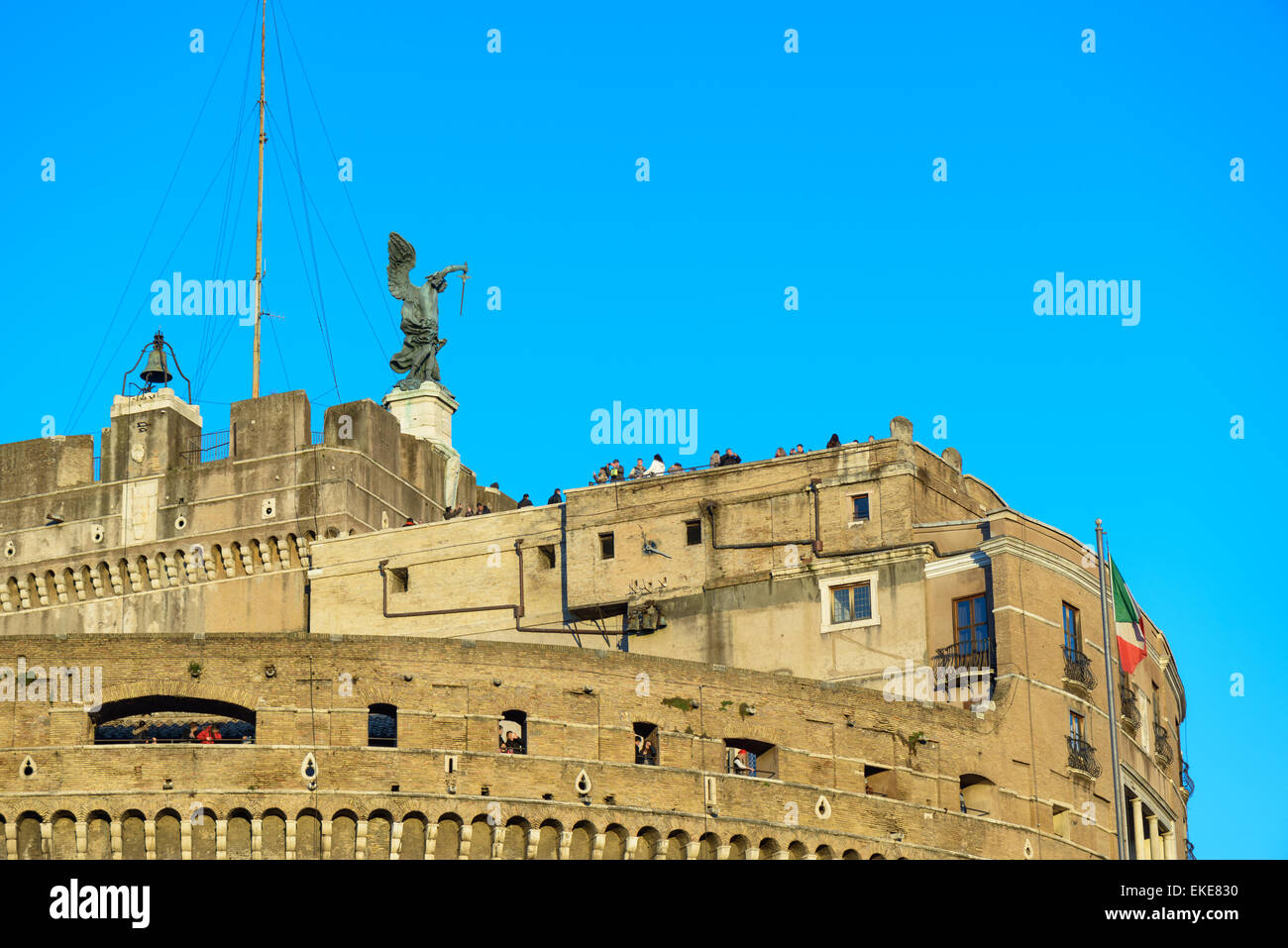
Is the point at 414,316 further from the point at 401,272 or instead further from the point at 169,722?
the point at 169,722

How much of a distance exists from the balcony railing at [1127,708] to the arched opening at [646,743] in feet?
53.8

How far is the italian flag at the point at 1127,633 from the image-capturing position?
71312 mm

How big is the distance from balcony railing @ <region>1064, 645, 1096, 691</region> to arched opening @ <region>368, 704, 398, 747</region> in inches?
790

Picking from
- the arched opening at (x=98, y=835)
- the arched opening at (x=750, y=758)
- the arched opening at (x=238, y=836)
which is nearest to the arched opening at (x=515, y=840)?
the arched opening at (x=238, y=836)

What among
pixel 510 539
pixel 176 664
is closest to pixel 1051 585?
pixel 510 539

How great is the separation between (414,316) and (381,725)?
31218 mm

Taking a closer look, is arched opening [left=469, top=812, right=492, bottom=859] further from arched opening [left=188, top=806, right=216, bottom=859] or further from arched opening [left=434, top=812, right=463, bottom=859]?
arched opening [left=188, top=806, right=216, bottom=859]

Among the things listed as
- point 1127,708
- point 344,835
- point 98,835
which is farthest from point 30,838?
point 1127,708

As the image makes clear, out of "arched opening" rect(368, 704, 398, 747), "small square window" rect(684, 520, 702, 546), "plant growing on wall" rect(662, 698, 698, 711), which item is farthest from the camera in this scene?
"small square window" rect(684, 520, 702, 546)

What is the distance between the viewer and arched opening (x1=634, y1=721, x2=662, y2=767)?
6575 cm

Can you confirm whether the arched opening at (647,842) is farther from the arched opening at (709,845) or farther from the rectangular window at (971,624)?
the rectangular window at (971,624)

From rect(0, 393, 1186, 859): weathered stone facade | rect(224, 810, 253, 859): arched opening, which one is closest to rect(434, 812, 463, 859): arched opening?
rect(0, 393, 1186, 859): weathered stone facade

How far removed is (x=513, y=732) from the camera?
2554 inches
